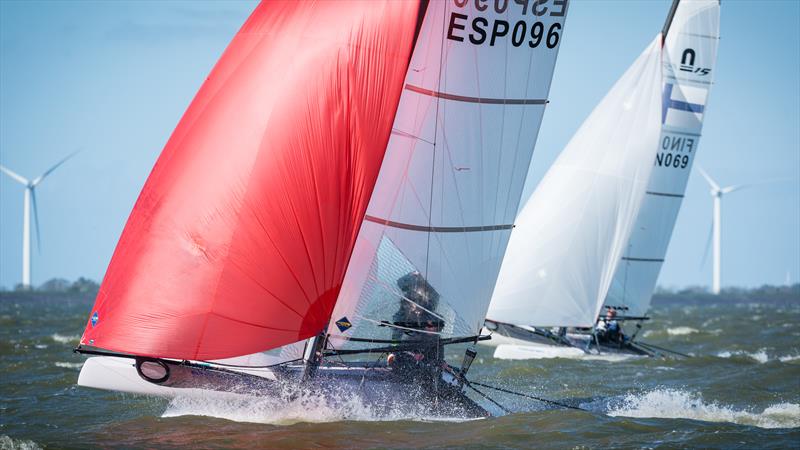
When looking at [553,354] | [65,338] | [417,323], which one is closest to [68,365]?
[65,338]

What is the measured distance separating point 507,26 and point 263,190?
3132mm

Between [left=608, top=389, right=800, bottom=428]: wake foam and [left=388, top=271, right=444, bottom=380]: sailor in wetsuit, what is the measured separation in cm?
→ 248

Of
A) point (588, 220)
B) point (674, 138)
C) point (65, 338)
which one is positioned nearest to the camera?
point (588, 220)

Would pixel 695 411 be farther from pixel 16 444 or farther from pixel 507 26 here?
pixel 16 444

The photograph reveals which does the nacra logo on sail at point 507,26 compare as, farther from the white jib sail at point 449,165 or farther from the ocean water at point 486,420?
the ocean water at point 486,420

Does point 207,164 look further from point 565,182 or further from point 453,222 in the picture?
point 565,182

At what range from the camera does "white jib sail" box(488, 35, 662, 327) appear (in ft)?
63.1

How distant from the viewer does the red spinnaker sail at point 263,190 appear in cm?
957

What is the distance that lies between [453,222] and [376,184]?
3.23 feet

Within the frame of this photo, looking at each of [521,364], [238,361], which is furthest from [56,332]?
[238,361]

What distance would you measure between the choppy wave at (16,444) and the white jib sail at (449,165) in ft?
10.0

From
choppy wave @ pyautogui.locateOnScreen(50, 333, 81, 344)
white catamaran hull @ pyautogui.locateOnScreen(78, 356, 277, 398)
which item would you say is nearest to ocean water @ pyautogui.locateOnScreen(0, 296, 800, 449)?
white catamaran hull @ pyautogui.locateOnScreen(78, 356, 277, 398)

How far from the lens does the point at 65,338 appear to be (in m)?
25.4

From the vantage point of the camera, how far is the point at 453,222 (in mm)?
10938
